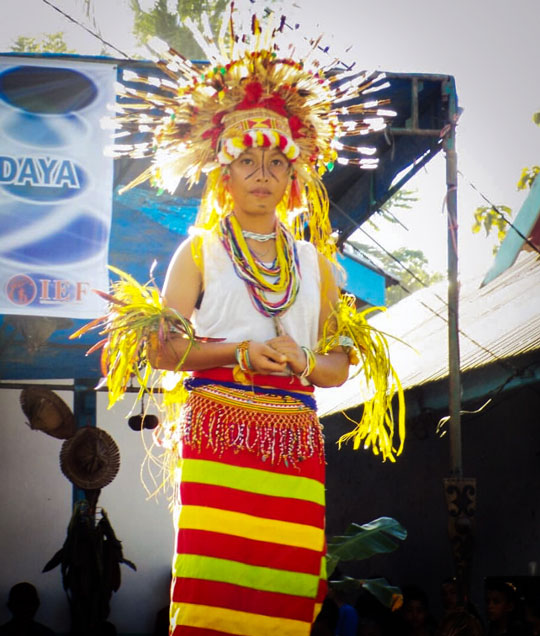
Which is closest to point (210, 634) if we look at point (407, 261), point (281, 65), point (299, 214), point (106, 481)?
point (299, 214)

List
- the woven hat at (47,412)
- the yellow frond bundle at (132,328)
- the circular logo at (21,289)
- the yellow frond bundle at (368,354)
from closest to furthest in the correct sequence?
the yellow frond bundle at (132,328)
the yellow frond bundle at (368,354)
the circular logo at (21,289)
the woven hat at (47,412)

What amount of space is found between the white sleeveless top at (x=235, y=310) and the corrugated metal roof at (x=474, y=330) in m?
2.35

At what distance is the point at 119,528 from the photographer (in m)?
9.75

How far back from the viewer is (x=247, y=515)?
3.01 metres

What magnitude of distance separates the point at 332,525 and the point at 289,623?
9147 mm

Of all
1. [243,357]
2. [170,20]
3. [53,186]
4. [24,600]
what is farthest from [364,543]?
[170,20]

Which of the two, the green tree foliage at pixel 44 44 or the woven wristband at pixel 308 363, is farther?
the green tree foliage at pixel 44 44

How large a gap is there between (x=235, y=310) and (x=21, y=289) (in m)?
3.89

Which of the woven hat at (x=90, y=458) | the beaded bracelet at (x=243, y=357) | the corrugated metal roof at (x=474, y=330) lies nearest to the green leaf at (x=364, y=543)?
the corrugated metal roof at (x=474, y=330)

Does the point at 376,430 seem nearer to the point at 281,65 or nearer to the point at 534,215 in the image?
the point at 281,65

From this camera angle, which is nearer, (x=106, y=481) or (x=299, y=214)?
(x=299, y=214)

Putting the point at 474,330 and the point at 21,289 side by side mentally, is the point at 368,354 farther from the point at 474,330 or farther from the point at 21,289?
the point at 474,330

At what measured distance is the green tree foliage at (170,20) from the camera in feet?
80.6

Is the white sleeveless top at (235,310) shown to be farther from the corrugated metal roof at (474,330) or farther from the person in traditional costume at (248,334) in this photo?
the corrugated metal roof at (474,330)
